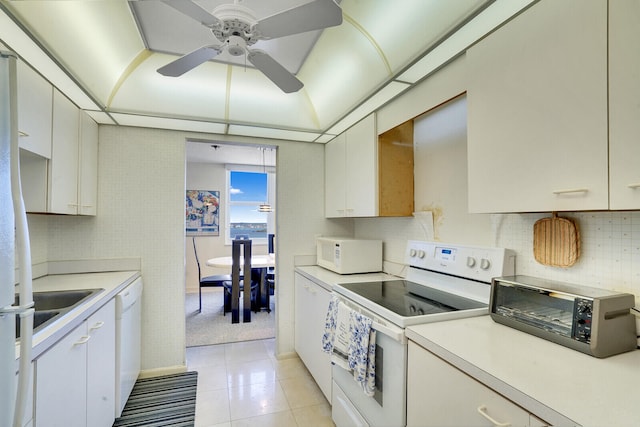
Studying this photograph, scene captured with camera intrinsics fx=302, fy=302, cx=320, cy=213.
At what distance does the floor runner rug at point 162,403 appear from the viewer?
2039 mm

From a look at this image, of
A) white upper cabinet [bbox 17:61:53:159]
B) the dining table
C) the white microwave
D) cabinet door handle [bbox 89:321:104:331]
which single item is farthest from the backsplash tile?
the dining table

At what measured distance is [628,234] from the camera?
1.10 meters

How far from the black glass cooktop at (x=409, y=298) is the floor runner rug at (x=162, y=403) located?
4.82ft

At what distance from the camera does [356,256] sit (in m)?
2.53

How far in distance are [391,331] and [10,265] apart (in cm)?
133

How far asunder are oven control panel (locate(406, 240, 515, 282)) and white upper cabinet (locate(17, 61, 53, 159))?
7.66ft

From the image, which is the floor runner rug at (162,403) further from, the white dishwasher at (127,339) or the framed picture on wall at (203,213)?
the framed picture on wall at (203,213)

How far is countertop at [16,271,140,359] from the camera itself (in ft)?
3.71

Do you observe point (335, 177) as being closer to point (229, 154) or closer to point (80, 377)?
point (80, 377)

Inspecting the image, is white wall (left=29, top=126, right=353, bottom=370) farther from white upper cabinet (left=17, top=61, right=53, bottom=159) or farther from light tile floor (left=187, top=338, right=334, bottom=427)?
white upper cabinet (left=17, top=61, right=53, bottom=159)

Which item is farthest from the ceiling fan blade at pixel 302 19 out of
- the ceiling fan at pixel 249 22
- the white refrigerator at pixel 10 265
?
the white refrigerator at pixel 10 265

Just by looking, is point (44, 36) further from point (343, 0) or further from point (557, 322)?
point (557, 322)

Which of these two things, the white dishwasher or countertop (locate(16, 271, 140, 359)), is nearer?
countertop (locate(16, 271, 140, 359))

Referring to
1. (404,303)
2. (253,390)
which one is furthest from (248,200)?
(404,303)
